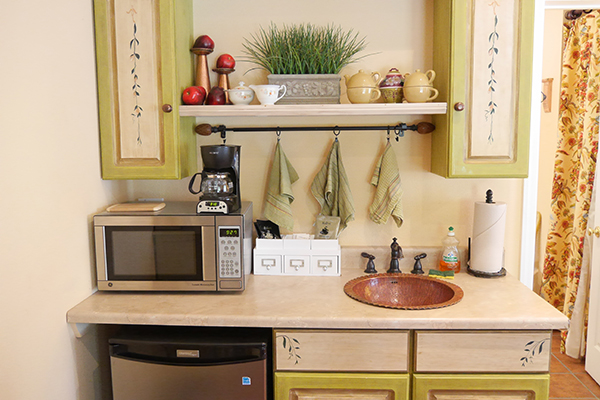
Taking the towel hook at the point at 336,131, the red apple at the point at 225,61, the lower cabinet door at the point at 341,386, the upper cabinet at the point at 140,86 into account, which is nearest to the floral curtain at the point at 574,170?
the towel hook at the point at 336,131

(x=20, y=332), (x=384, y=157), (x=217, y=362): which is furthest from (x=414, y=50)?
(x=20, y=332)

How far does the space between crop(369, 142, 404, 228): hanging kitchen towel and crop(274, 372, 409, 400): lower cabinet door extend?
2.40 ft

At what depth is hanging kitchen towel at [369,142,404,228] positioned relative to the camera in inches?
83.0

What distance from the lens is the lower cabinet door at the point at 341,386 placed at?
5.38 ft

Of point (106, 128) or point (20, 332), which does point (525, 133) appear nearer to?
point (106, 128)

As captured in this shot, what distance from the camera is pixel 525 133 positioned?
72.8 inches

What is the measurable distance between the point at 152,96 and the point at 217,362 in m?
1.04

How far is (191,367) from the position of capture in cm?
165

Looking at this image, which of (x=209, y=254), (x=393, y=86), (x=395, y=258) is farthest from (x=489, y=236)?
(x=209, y=254)

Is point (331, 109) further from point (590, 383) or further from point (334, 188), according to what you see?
point (590, 383)

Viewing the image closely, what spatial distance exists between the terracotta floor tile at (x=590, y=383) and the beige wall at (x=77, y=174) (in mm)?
1076

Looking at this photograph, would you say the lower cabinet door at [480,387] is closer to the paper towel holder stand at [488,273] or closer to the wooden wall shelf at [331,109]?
the paper towel holder stand at [488,273]

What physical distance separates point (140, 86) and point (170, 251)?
66 centimetres

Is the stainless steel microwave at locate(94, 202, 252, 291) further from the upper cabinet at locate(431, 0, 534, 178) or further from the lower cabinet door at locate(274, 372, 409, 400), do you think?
the upper cabinet at locate(431, 0, 534, 178)
